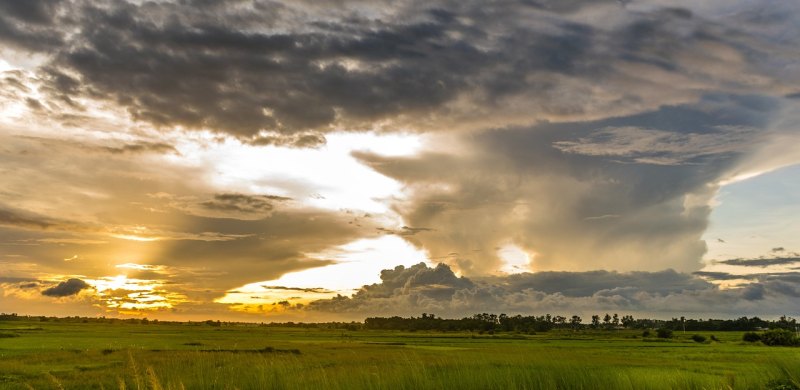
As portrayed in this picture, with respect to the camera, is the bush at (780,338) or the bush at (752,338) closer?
the bush at (780,338)

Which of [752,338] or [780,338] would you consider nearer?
[780,338]

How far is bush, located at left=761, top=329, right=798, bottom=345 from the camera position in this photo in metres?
93.2

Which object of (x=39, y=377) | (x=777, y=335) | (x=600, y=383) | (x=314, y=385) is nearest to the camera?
(x=314, y=385)

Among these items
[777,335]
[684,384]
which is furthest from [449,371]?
[777,335]

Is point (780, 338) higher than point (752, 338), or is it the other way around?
point (780, 338)

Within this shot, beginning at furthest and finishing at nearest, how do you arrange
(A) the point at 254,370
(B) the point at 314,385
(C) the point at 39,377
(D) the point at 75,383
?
(C) the point at 39,377
(D) the point at 75,383
(A) the point at 254,370
(B) the point at 314,385

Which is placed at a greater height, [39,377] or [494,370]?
[494,370]

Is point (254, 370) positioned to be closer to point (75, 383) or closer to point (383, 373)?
point (383, 373)

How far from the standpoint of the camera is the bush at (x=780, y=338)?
9319 centimetres

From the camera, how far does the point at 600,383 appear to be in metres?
11.4

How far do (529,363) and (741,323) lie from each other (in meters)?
220

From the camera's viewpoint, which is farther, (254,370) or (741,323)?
(741,323)

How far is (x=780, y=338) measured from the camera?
312 ft

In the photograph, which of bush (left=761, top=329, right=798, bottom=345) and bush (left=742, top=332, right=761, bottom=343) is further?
bush (left=742, top=332, right=761, bottom=343)
